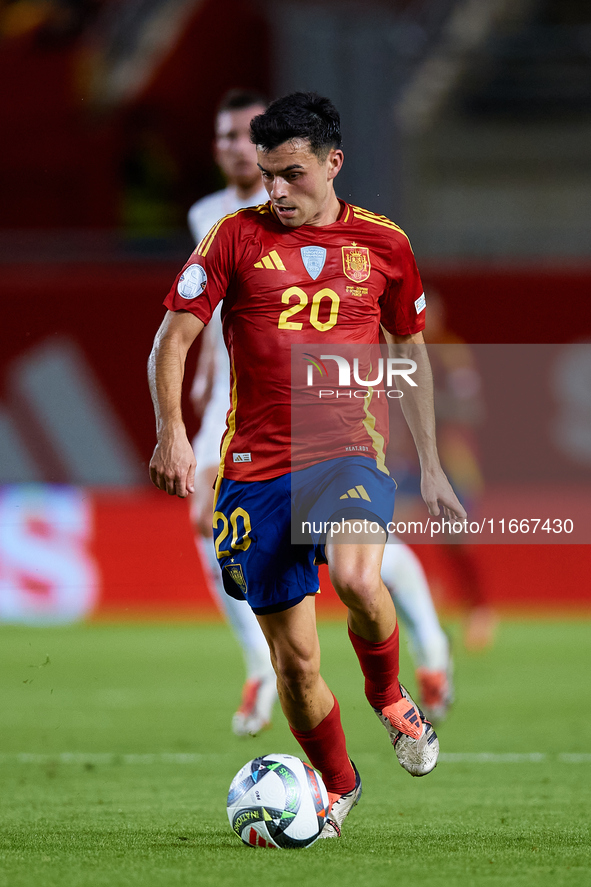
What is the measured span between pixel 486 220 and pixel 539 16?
3.06 m

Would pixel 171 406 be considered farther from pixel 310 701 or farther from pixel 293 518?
pixel 310 701

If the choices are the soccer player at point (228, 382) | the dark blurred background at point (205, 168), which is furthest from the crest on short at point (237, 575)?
the dark blurred background at point (205, 168)

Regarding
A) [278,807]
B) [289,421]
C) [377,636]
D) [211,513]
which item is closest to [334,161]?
[289,421]

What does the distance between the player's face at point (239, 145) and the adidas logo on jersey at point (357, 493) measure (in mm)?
2393

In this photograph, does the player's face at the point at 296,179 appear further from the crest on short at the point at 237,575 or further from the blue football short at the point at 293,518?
the crest on short at the point at 237,575

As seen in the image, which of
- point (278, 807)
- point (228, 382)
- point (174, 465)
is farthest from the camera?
point (228, 382)

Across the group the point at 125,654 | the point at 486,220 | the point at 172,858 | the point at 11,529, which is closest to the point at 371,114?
the point at 486,220

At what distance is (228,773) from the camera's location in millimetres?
5398

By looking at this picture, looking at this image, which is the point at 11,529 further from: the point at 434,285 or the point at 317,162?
the point at 317,162

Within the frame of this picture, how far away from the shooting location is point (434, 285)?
38.9 ft

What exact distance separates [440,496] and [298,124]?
47.4 inches

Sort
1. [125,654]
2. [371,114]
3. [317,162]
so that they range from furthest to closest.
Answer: [371,114] < [125,654] < [317,162]

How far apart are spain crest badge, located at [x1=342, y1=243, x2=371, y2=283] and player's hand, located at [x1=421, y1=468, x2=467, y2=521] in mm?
660

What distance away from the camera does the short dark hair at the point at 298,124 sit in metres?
3.91
